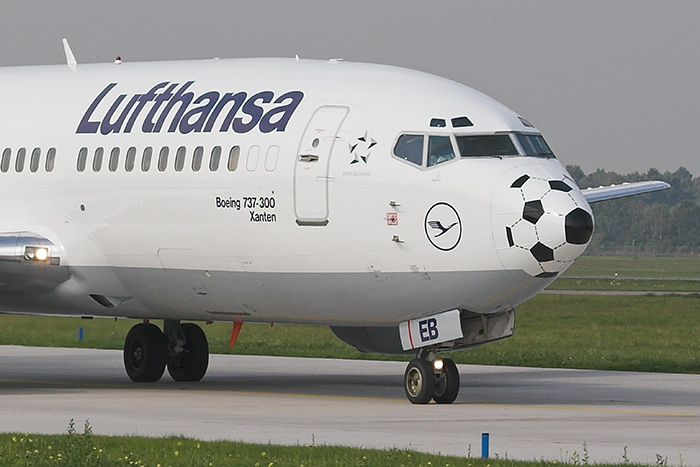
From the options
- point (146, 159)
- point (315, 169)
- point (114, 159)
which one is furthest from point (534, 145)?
point (114, 159)

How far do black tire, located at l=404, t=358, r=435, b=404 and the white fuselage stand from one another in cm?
78

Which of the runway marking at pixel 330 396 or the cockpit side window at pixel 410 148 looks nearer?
the cockpit side window at pixel 410 148

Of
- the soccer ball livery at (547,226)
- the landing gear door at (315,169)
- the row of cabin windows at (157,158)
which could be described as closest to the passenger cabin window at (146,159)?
the row of cabin windows at (157,158)

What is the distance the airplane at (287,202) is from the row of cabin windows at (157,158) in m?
0.03

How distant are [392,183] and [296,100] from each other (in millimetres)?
2673

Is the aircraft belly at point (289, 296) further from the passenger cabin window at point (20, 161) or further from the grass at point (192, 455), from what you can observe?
the grass at point (192, 455)

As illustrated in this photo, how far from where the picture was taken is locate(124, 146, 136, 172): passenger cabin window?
29.5 m

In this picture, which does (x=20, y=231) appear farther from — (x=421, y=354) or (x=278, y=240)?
(x=421, y=354)

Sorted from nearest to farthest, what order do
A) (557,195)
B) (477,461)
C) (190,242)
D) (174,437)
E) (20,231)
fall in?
(477,461) < (174,437) < (557,195) < (190,242) < (20,231)

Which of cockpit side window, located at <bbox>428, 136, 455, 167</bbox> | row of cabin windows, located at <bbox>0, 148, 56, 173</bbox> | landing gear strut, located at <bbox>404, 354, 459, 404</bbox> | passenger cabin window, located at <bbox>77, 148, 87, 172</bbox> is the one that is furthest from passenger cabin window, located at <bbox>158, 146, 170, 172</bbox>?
landing gear strut, located at <bbox>404, 354, 459, 404</bbox>

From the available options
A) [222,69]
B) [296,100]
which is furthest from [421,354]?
[222,69]

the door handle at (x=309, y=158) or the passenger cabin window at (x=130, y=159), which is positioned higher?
the passenger cabin window at (x=130, y=159)

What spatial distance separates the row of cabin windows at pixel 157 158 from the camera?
28234 mm

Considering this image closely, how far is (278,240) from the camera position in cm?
2733
